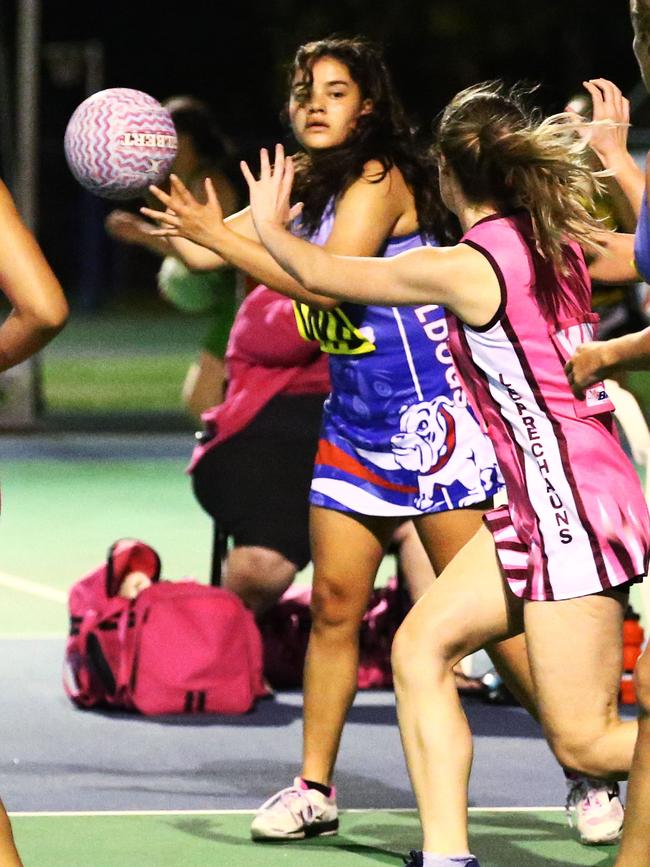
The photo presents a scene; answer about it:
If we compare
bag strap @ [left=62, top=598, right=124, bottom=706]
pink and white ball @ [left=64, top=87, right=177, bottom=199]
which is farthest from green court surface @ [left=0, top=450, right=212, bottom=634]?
pink and white ball @ [left=64, top=87, right=177, bottom=199]

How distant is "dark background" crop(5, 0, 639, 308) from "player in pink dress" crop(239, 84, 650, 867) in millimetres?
31991

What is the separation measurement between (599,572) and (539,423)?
0.38m

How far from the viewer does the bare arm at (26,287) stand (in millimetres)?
4199

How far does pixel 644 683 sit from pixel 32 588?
20.4ft

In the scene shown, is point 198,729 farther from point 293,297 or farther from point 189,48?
point 189,48

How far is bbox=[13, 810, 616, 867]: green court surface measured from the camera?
5832 millimetres

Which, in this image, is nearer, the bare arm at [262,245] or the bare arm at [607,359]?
the bare arm at [607,359]

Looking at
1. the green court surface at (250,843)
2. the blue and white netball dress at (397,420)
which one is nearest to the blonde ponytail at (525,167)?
the blue and white netball dress at (397,420)

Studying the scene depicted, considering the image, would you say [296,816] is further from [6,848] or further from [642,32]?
[642,32]

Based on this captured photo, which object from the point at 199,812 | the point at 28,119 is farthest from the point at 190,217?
the point at 28,119

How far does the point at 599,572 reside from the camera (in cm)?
500

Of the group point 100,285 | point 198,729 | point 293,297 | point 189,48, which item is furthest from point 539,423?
point 189,48

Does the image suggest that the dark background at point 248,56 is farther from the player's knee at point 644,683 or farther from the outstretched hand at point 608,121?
the player's knee at point 644,683

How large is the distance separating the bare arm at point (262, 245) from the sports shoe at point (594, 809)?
1.55 metres
